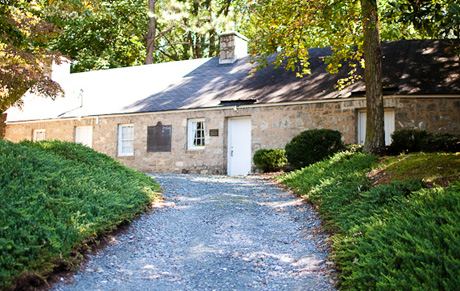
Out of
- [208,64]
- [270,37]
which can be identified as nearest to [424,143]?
[270,37]

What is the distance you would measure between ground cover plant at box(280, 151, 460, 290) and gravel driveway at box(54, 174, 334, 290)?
397mm

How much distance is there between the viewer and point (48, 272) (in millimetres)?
4289

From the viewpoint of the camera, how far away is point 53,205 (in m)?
5.35

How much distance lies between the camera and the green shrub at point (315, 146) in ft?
40.8

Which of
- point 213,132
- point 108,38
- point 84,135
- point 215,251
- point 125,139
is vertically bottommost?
point 215,251

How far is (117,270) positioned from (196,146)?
1194 cm

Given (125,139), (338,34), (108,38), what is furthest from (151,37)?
(338,34)

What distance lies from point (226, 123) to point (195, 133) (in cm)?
144

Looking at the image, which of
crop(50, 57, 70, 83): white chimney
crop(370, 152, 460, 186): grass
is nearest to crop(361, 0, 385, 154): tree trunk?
crop(370, 152, 460, 186): grass

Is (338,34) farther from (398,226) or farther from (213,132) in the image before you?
(398,226)

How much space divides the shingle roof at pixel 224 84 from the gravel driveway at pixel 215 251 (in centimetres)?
771

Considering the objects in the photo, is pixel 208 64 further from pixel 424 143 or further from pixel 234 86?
pixel 424 143

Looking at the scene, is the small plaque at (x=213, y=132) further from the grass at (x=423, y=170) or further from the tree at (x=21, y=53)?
the grass at (x=423, y=170)

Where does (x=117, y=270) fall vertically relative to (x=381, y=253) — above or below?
below
